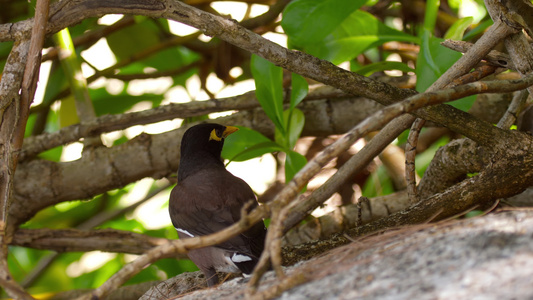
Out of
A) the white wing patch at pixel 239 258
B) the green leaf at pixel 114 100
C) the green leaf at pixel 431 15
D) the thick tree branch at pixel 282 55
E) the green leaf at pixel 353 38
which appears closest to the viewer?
the thick tree branch at pixel 282 55

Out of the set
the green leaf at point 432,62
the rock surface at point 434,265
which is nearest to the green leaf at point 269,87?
the green leaf at point 432,62

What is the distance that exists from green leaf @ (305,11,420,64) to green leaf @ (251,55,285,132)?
6.1 inches

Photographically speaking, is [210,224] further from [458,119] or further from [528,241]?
[528,241]

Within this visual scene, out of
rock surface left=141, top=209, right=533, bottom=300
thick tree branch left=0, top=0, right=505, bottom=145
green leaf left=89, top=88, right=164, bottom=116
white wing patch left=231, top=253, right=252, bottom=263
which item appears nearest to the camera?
rock surface left=141, top=209, right=533, bottom=300

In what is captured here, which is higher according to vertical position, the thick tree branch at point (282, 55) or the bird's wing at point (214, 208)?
the thick tree branch at point (282, 55)

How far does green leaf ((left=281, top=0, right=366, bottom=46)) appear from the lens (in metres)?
2.04

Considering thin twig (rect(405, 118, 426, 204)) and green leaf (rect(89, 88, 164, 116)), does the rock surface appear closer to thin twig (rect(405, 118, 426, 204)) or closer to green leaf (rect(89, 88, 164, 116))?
thin twig (rect(405, 118, 426, 204))

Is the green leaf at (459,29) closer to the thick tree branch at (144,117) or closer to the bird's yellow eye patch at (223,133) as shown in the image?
the thick tree branch at (144,117)

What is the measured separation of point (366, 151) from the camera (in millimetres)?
1755

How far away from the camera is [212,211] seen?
1806 millimetres

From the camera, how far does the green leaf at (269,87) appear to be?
212 centimetres

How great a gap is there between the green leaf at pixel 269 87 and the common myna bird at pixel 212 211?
264 millimetres

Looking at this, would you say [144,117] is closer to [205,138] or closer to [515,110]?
[205,138]

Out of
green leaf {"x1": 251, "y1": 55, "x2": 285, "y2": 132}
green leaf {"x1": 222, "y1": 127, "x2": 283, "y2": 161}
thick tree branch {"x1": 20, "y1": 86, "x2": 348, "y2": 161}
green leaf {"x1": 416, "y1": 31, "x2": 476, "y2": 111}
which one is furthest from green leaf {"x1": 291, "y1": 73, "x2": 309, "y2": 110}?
green leaf {"x1": 416, "y1": 31, "x2": 476, "y2": 111}
